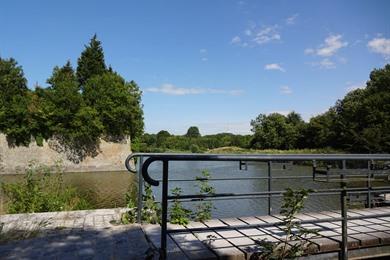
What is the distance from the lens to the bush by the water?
615cm

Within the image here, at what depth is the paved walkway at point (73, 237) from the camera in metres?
3.39

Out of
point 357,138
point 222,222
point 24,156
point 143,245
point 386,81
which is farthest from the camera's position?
point 386,81

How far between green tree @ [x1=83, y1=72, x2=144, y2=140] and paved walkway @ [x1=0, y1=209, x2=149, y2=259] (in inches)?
990

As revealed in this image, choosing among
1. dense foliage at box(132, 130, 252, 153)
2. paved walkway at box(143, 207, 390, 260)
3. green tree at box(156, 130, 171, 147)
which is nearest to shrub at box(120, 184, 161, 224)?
paved walkway at box(143, 207, 390, 260)

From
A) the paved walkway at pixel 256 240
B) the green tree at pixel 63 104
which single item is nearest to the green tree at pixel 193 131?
the green tree at pixel 63 104

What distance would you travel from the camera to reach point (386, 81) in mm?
38969

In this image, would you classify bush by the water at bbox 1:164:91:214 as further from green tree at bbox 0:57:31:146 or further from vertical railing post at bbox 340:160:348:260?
green tree at bbox 0:57:31:146

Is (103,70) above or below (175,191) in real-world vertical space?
above

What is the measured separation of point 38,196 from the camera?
20.7 ft

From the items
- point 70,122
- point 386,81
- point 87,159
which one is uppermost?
point 386,81

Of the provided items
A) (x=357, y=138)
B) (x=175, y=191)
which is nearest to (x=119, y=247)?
(x=175, y=191)

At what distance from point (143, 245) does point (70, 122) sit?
27092 millimetres

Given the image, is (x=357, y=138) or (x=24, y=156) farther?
(x=357, y=138)

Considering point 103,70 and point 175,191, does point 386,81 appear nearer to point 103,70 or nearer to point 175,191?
point 103,70
